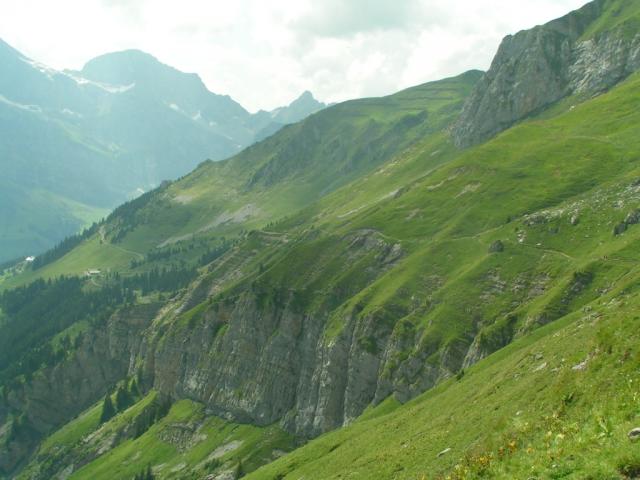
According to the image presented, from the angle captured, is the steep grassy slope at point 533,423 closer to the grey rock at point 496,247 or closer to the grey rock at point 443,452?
the grey rock at point 443,452

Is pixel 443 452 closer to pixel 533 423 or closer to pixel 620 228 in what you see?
pixel 533 423

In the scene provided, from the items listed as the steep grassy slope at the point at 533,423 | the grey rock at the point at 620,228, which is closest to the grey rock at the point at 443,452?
the steep grassy slope at the point at 533,423

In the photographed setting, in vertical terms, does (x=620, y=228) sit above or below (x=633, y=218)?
below

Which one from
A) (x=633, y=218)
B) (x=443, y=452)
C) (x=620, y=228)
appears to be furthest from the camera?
(x=620, y=228)

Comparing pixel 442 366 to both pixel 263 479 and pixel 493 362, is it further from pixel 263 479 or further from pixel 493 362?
pixel 263 479

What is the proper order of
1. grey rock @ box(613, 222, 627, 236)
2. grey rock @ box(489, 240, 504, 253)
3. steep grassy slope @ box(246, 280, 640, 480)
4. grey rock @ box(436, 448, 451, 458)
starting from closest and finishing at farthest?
steep grassy slope @ box(246, 280, 640, 480) → grey rock @ box(436, 448, 451, 458) → grey rock @ box(613, 222, 627, 236) → grey rock @ box(489, 240, 504, 253)

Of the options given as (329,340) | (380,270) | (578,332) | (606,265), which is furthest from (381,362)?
(578,332)

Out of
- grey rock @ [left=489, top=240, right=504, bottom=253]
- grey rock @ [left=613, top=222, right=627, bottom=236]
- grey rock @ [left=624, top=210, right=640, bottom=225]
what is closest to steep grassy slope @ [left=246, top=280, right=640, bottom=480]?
grey rock @ [left=613, top=222, right=627, bottom=236]

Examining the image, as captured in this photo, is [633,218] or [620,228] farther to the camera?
[620,228]

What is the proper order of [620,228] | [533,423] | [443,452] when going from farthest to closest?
[620,228]
[443,452]
[533,423]

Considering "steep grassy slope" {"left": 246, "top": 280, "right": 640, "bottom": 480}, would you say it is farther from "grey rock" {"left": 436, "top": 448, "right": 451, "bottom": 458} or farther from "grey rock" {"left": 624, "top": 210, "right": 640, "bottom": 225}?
"grey rock" {"left": 624, "top": 210, "right": 640, "bottom": 225}

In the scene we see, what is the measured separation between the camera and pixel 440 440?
200 feet

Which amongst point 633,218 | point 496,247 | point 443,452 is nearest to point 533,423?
point 443,452

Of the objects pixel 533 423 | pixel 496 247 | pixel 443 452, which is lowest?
pixel 496 247
